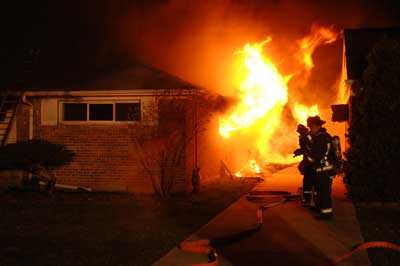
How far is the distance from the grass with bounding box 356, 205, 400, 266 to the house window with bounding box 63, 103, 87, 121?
8.05 metres

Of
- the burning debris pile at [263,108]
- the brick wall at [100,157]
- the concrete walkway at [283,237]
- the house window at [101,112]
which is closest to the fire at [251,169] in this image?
the burning debris pile at [263,108]

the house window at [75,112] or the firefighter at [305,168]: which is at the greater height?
the house window at [75,112]

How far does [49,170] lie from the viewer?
14391mm

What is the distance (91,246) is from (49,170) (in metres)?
7.58

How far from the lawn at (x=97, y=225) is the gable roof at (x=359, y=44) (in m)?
4.78

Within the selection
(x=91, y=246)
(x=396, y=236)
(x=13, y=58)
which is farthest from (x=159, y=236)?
(x=13, y=58)

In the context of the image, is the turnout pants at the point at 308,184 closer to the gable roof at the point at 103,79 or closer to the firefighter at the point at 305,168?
the firefighter at the point at 305,168

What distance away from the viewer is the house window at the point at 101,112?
14.2 metres

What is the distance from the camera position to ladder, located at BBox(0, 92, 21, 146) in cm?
1436

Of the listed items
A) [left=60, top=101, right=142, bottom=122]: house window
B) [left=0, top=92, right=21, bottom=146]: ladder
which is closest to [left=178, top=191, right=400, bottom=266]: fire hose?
[left=60, top=101, right=142, bottom=122]: house window

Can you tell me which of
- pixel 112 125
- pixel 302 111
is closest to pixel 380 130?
pixel 112 125

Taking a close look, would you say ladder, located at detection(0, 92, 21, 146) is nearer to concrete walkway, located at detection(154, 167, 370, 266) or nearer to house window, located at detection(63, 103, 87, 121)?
house window, located at detection(63, 103, 87, 121)

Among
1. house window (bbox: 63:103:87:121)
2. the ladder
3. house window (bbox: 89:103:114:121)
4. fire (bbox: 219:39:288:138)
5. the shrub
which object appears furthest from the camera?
fire (bbox: 219:39:288:138)

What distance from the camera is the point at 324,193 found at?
30.6ft
